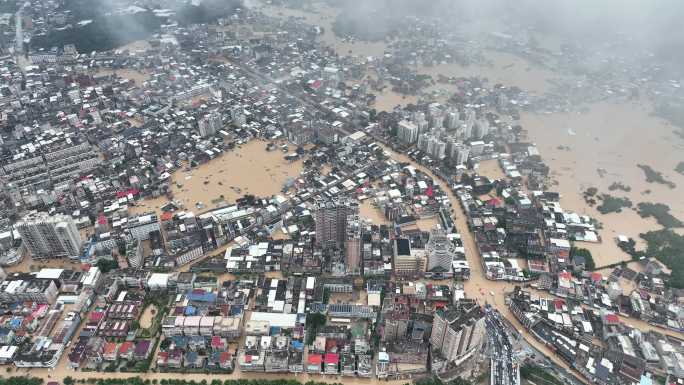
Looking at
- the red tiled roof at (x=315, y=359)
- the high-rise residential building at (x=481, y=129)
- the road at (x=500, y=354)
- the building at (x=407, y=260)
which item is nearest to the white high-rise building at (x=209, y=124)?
the building at (x=407, y=260)

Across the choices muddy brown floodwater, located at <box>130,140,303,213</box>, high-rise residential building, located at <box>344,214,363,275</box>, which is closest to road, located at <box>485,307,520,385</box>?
high-rise residential building, located at <box>344,214,363,275</box>

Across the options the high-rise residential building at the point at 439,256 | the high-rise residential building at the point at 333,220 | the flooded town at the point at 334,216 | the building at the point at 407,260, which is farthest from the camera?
the high-rise residential building at the point at 333,220

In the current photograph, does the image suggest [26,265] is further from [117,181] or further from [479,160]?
[479,160]

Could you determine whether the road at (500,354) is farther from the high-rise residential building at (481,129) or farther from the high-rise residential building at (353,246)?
the high-rise residential building at (481,129)

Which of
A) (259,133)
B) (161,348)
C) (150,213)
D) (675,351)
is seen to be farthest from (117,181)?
(675,351)

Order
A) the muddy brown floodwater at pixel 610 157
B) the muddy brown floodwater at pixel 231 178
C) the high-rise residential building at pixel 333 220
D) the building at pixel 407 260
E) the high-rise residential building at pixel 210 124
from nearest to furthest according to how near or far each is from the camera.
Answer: the building at pixel 407 260 < the high-rise residential building at pixel 333 220 < the muddy brown floodwater at pixel 610 157 < the muddy brown floodwater at pixel 231 178 < the high-rise residential building at pixel 210 124

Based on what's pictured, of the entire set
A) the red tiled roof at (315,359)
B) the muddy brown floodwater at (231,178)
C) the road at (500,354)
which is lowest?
the road at (500,354)
